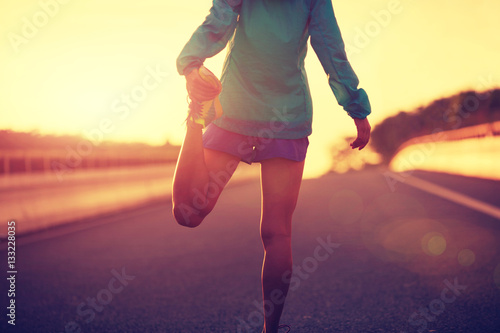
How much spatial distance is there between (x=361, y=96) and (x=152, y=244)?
4.91 meters

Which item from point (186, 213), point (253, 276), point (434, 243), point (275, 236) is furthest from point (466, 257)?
point (186, 213)

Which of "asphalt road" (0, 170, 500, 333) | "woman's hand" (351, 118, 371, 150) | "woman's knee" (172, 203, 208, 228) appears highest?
"woman's hand" (351, 118, 371, 150)

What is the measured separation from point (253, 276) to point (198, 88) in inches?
116

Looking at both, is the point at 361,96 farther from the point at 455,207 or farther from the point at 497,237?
the point at 455,207

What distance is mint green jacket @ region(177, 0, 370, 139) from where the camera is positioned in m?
2.90

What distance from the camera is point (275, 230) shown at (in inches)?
115

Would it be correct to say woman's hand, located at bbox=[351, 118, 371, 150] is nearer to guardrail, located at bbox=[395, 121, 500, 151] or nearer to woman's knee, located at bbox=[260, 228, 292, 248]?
woman's knee, located at bbox=[260, 228, 292, 248]

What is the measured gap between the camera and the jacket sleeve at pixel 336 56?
2.98 metres

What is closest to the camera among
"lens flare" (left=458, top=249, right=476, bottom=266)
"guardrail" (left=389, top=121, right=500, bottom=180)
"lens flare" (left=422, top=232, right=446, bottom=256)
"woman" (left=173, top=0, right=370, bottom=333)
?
"woman" (left=173, top=0, right=370, bottom=333)

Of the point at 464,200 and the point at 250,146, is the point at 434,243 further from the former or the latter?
the point at 464,200

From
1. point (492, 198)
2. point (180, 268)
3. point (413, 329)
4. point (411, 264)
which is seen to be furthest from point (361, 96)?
point (492, 198)

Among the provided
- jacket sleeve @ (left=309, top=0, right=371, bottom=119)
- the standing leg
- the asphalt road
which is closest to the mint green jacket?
jacket sleeve @ (left=309, top=0, right=371, bottom=119)

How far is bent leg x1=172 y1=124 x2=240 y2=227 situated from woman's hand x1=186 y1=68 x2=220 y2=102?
0.59 ft

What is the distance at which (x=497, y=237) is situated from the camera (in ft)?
20.7
